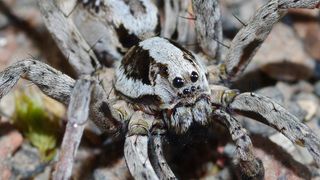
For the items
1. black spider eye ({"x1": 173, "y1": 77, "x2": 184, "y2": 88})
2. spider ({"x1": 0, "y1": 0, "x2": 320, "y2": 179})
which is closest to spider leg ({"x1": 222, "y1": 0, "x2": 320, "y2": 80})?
spider ({"x1": 0, "y1": 0, "x2": 320, "y2": 179})

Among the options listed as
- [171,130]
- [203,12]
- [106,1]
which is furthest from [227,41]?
[171,130]

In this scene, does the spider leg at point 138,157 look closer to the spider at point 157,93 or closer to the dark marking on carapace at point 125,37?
the spider at point 157,93

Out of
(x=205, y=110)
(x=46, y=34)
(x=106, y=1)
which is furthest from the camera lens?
(x=46, y=34)

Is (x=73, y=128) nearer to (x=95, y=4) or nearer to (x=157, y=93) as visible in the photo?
(x=157, y=93)

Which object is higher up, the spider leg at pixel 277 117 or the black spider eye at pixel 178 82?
the black spider eye at pixel 178 82

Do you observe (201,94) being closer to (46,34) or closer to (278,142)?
(278,142)

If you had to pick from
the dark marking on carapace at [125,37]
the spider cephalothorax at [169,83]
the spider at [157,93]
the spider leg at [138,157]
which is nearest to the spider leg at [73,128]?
the spider at [157,93]

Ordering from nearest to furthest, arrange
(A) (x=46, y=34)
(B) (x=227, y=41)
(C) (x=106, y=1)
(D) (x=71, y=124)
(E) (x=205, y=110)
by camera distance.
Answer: (D) (x=71, y=124) < (E) (x=205, y=110) < (C) (x=106, y=1) < (B) (x=227, y=41) < (A) (x=46, y=34)
